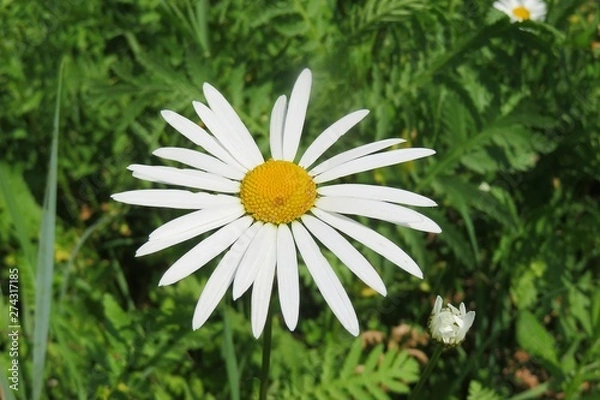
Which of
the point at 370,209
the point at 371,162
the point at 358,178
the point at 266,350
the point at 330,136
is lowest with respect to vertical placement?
the point at 266,350

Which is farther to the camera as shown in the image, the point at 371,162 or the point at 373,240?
the point at 371,162

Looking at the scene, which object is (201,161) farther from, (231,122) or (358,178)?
(358,178)

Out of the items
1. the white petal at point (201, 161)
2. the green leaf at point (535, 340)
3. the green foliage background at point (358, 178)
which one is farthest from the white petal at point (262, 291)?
the green leaf at point (535, 340)

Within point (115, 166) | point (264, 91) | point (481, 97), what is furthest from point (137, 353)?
point (481, 97)

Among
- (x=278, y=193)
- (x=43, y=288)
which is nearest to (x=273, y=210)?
(x=278, y=193)

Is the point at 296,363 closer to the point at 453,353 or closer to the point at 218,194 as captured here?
the point at 453,353

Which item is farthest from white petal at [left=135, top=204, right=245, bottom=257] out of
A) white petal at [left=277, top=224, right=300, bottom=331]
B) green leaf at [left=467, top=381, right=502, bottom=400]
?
green leaf at [left=467, top=381, right=502, bottom=400]

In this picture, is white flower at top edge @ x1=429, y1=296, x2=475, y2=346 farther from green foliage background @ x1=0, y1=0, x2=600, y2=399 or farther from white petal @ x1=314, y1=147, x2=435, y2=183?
green foliage background @ x1=0, y1=0, x2=600, y2=399
